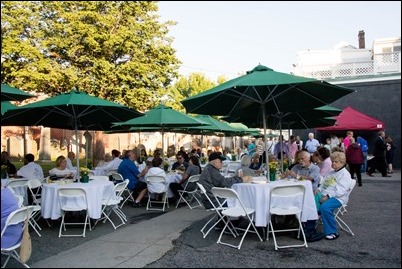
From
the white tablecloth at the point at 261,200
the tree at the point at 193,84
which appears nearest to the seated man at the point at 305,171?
the white tablecloth at the point at 261,200

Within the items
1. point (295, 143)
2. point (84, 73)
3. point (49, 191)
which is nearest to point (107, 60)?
point (84, 73)

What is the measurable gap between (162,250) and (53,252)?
1.54 meters

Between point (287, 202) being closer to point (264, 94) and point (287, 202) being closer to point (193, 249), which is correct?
point (193, 249)

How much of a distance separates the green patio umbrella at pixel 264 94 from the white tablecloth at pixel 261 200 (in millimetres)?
1519

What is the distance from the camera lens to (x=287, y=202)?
606cm

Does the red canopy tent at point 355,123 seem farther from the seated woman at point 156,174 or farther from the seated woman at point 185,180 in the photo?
the seated woman at point 156,174

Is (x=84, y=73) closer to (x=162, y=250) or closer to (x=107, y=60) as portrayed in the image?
(x=107, y=60)

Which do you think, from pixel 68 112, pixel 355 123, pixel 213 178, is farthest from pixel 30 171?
pixel 355 123

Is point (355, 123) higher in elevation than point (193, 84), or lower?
lower

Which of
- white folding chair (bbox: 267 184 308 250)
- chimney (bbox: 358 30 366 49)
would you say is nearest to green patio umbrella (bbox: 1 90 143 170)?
white folding chair (bbox: 267 184 308 250)

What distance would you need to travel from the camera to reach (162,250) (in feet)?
18.5

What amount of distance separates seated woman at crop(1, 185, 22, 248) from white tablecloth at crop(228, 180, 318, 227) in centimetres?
312

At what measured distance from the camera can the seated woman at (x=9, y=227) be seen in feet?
15.0

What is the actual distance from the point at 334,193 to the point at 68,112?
19.6 ft
